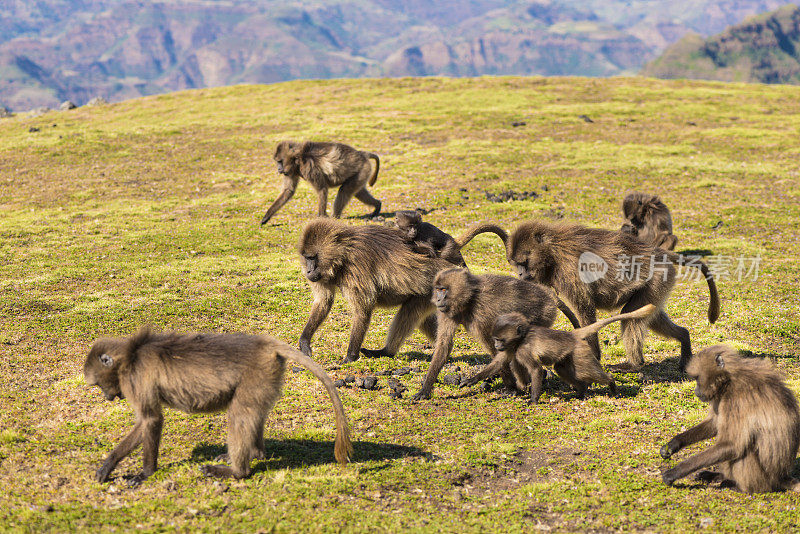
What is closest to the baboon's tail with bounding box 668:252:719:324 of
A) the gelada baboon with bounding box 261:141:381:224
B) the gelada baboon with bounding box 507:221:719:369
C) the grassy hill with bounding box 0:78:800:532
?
the gelada baboon with bounding box 507:221:719:369

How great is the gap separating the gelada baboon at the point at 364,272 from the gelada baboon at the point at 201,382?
301 cm

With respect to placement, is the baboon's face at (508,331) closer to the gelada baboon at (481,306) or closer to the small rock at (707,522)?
the gelada baboon at (481,306)

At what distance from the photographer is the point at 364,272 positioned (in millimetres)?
10547

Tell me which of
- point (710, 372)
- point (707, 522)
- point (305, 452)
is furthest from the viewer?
point (305, 452)

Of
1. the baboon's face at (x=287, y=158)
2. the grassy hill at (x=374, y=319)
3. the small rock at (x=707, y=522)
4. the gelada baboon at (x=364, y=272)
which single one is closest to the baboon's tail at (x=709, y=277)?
the grassy hill at (x=374, y=319)

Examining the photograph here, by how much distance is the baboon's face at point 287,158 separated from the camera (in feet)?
64.6

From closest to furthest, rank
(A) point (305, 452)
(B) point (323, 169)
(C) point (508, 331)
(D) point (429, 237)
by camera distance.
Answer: (A) point (305, 452), (C) point (508, 331), (D) point (429, 237), (B) point (323, 169)

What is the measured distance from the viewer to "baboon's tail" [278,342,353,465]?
7316 millimetres

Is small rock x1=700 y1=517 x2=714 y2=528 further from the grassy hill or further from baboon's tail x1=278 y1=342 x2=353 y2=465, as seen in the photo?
baboon's tail x1=278 y1=342 x2=353 y2=465

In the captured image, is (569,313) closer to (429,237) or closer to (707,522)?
(429,237)

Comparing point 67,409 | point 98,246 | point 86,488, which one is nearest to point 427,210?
point 98,246

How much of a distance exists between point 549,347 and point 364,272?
10.4ft

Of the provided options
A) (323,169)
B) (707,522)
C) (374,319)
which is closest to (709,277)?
(707,522)

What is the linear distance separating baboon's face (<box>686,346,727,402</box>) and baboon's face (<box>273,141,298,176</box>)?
1457 cm
